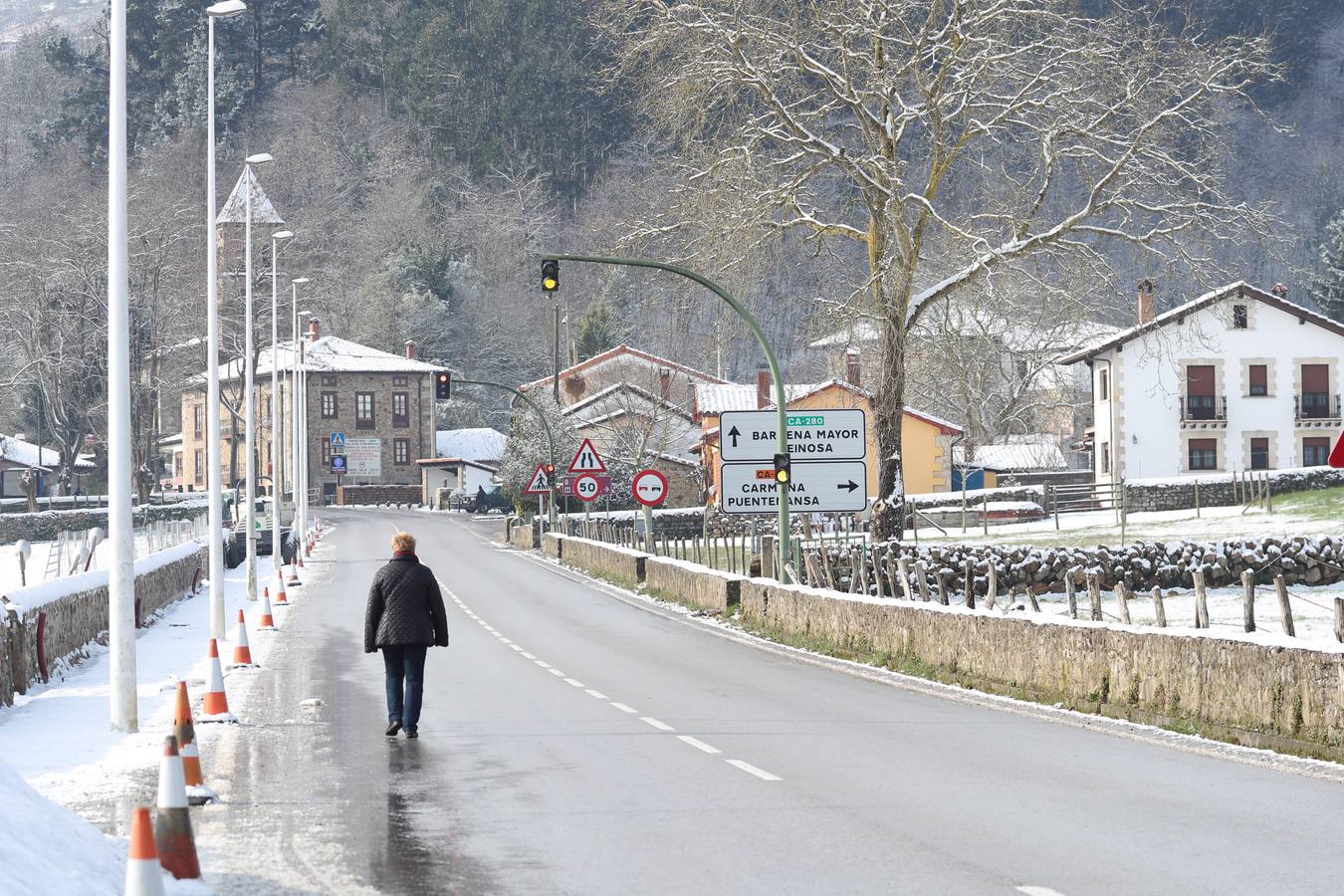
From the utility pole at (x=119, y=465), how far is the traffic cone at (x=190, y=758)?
426 centimetres

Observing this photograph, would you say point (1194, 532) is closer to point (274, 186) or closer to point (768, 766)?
point (768, 766)

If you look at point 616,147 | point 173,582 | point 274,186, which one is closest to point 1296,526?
point 173,582

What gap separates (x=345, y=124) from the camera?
145 meters

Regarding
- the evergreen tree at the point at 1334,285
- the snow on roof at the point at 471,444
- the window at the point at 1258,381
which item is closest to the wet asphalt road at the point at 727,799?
the window at the point at 1258,381

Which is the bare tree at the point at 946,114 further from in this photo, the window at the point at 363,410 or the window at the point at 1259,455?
the window at the point at 363,410

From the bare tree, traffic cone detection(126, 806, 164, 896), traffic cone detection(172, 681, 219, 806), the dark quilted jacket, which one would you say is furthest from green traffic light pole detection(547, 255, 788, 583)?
traffic cone detection(126, 806, 164, 896)

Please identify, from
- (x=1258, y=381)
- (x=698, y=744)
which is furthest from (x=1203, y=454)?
(x=698, y=744)

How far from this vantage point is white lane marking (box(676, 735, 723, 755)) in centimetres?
1405

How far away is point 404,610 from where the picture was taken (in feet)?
50.5

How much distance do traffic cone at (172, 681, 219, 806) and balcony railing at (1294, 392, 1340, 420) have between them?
220 ft

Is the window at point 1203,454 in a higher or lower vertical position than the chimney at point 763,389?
lower

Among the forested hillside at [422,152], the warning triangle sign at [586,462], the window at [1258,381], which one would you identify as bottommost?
the warning triangle sign at [586,462]

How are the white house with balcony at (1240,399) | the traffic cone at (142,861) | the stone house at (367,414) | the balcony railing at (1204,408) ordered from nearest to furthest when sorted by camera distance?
the traffic cone at (142,861), the white house with balcony at (1240,399), the balcony railing at (1204,408), the stone house at (367,414)

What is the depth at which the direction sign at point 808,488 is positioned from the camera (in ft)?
102
